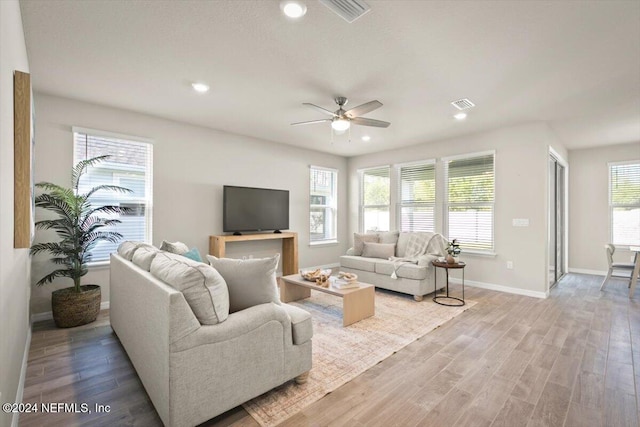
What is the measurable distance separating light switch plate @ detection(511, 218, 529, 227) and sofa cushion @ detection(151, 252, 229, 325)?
4.73 meters

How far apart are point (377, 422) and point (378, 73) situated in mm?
2975

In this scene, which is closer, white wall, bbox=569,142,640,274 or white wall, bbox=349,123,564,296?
white wall, bbox=349,123,564,296

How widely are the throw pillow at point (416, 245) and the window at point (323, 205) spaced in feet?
7.64

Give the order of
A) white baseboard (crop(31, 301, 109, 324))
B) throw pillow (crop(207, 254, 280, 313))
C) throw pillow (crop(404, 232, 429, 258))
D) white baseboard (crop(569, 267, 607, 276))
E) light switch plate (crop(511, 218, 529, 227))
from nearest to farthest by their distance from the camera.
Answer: throw pillow (crop(207, 254, 280, 313))
white baseboard (crop(31, 301, 109, 324))
light switch plate (crop(511, 218, 529, 227))
throw pillow (crop(404, 232, 429, 258))
white baseboard (crop(569, 267, 607, 276))

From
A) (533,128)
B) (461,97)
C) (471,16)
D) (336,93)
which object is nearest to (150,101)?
(336,93)

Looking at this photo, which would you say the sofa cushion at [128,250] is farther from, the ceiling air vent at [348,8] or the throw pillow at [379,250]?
the throw pillow at [379,250]

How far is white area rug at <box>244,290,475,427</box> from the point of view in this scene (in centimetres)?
198

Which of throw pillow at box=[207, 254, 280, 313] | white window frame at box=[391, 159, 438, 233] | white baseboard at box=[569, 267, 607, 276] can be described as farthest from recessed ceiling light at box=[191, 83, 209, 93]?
white baseboard at box=[569, 267, 607, 276]

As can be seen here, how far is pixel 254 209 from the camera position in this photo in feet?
17.6

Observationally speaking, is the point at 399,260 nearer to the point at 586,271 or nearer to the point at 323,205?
the point at 323,205

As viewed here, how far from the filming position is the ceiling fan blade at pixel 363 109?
10.2 feet

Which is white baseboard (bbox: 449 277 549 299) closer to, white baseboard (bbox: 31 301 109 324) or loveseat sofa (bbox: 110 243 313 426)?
loveseat sofa (bbox: 110 243 313 426)

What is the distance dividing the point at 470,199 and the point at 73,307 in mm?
5980

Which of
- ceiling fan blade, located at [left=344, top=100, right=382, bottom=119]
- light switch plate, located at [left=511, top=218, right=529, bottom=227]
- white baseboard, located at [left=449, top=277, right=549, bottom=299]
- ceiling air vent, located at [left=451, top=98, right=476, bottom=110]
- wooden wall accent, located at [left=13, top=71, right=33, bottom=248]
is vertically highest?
ceiling air vent, located at [left=451, top=98, right=476, bottom=110]
